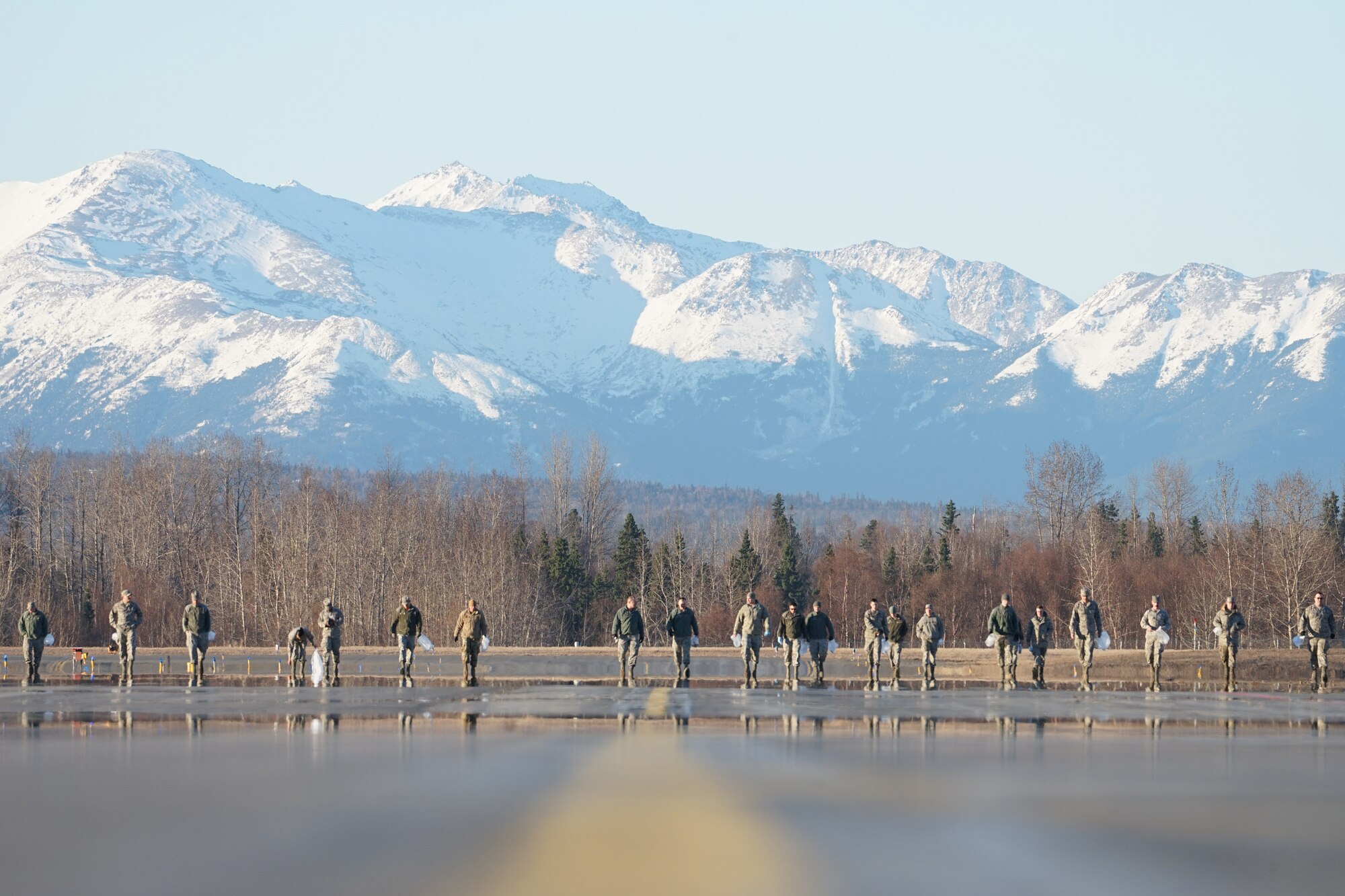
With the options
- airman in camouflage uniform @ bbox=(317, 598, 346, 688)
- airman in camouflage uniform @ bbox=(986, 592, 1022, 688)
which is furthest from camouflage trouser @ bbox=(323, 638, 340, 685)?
airman in camouflage uniform @ bbox=(986, 592, 1022, 688)

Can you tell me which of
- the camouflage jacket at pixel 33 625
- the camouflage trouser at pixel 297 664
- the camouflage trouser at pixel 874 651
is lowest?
the camouflage trouser at pixel 297 664

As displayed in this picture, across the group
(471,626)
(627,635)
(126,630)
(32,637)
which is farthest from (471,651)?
(32,637)

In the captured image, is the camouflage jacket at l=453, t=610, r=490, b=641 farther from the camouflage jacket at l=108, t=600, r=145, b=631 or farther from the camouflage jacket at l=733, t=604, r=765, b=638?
the camouflage jacket at l=108, t=600, r=145, b=631

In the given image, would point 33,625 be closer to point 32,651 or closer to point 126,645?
point 32,651

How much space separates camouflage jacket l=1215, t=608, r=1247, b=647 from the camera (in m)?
38.1

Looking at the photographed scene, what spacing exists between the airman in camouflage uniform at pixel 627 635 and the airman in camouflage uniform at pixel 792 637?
10.2 feet

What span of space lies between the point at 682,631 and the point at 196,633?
1045 cm

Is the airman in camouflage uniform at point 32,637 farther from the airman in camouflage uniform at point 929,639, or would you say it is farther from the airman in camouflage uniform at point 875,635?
the airman in camouflage uniform at point 929,639

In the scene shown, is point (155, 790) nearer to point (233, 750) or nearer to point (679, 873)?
point (233, 750)

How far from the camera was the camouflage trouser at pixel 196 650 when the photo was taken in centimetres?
3875

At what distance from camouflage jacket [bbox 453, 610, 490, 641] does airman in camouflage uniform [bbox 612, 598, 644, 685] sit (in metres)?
2.93

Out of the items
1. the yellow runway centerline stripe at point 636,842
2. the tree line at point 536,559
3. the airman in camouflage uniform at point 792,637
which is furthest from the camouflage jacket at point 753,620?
the tree line at point 536,559

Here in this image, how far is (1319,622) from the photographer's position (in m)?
38.0

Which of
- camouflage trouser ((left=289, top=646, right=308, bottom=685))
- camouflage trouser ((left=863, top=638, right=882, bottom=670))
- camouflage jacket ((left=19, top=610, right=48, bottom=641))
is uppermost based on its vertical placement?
camouflage jacket ((left=19, top=610, right=48, bottom=641))
